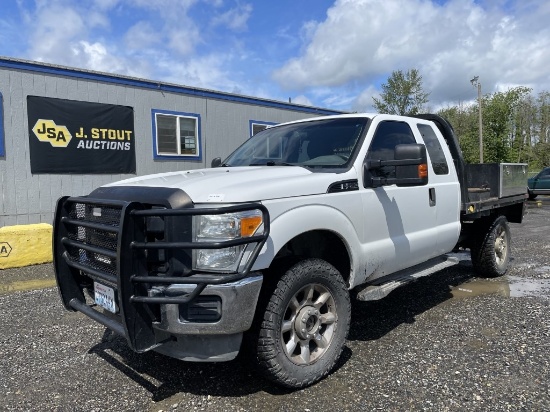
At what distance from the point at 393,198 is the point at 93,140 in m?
7.24

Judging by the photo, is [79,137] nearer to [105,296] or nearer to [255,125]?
[255,125]

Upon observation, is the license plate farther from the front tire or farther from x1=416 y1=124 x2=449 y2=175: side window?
x1=416 y1=124 x2=449 y2=175: side window

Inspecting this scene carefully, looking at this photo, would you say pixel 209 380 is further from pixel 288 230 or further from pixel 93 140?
pixel 93 140

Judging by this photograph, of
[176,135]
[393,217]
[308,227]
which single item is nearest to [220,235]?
[308,227]

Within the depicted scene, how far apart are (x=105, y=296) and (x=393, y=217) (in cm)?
241

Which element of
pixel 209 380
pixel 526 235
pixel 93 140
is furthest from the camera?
pixel 526 235

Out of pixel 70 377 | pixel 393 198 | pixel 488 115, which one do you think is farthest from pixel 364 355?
pixel 488 115

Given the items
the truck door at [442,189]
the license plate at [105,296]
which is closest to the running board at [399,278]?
the truck door at [442,189]

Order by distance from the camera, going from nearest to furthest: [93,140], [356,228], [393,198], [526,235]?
[356,228] → [393,198] → [93,140] → [526,235]

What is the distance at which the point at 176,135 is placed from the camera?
10398 millimetres

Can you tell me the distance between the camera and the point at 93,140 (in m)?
9.09

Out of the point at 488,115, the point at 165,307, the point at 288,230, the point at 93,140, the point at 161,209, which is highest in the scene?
the point at 488,115

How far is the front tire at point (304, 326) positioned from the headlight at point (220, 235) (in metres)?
0.42

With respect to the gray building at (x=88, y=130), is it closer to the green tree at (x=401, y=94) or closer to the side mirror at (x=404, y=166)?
the side mirror at (x=404, y=166)
